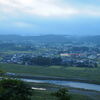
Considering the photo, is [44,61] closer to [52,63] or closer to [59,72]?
[52,63]

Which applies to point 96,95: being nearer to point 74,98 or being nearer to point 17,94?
point 74,98

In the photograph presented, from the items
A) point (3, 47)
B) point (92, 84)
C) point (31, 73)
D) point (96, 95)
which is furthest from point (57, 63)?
point (3, 47)

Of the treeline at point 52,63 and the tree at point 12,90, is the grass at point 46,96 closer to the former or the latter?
the tree at point 12,90

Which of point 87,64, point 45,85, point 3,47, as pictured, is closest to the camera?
point 45,85

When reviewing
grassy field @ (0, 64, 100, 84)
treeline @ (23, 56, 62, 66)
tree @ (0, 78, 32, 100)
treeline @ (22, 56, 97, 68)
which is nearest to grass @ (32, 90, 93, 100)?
tree @ (0, 78, 32, 100)

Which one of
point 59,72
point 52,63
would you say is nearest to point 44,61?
A: point 52,63

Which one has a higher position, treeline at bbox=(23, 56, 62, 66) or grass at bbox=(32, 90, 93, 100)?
treeline at bbox=(23, 56, 62, 66)

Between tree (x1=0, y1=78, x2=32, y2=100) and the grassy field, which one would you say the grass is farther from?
the grassy field

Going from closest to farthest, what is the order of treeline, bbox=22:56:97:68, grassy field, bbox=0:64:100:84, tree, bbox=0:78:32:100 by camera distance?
tree, bbox=0:78:32:100, grassy field, bbox=0:64:100:84, treeline, bbox=22:56:97:68
